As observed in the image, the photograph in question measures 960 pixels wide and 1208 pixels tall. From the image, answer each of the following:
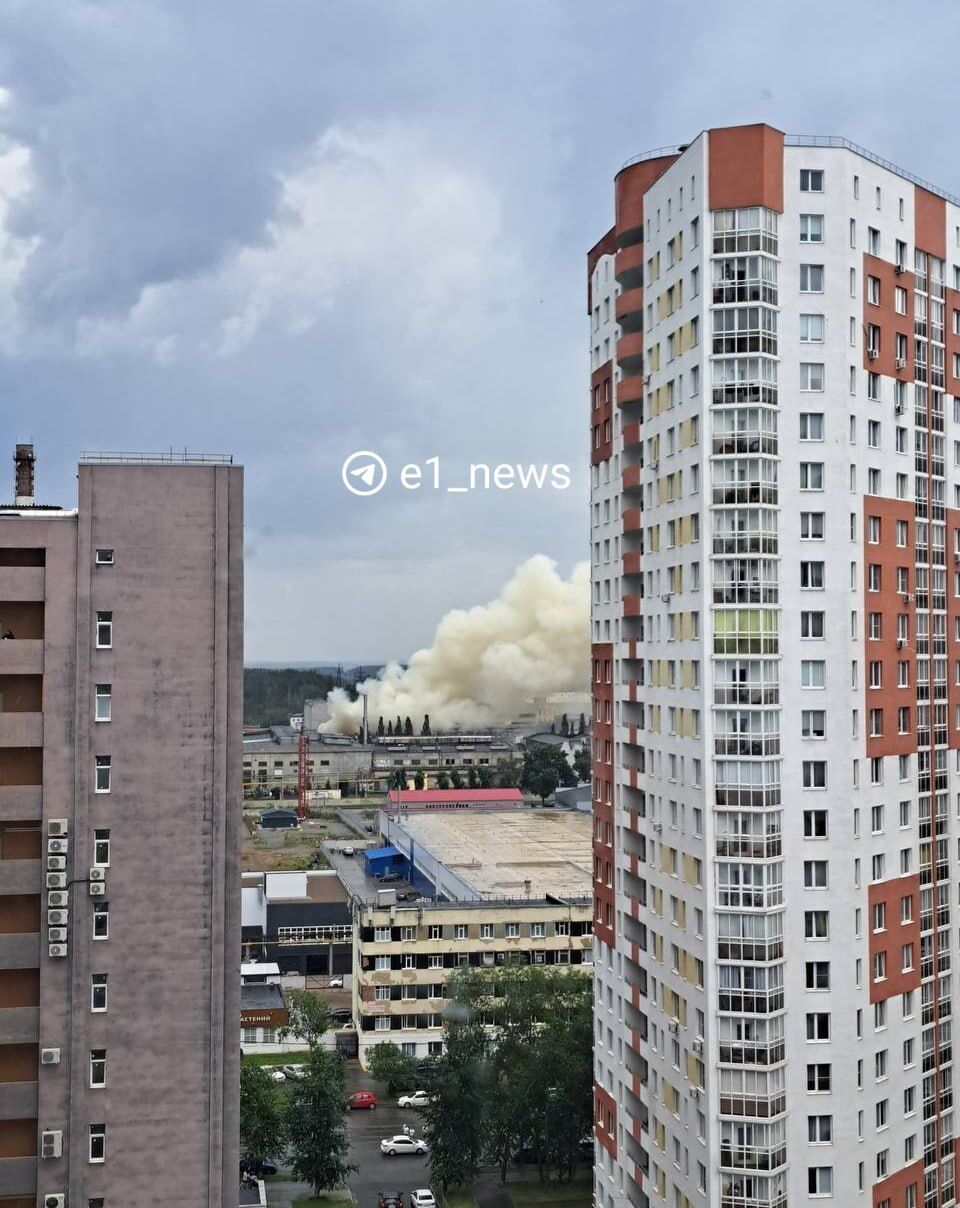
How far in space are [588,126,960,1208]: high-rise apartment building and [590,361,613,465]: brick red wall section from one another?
1649mm

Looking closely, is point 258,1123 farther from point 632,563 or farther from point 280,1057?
point 632,563

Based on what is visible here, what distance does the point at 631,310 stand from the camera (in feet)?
57.0

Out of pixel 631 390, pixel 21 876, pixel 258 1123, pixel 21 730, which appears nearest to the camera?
pixel 21 876

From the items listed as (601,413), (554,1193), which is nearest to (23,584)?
(601,413)

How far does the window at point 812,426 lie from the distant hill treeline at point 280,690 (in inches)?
3443

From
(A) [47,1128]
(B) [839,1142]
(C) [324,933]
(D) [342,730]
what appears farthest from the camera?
(D) [342,730]

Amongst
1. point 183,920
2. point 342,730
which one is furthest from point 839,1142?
point 342,730

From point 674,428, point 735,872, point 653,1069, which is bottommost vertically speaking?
point 653,1069

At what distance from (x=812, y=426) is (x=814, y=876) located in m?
5.29

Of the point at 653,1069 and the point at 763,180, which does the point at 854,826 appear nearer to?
the point at 653,1069

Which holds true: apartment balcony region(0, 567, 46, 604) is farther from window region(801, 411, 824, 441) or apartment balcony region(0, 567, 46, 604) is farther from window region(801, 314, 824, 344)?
window region(801, 314, 824, 344)

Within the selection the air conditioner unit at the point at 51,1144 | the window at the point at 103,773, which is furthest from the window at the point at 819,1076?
the window at the point at 103,773

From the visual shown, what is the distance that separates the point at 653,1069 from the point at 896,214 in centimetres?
1136

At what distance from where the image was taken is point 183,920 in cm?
1184
